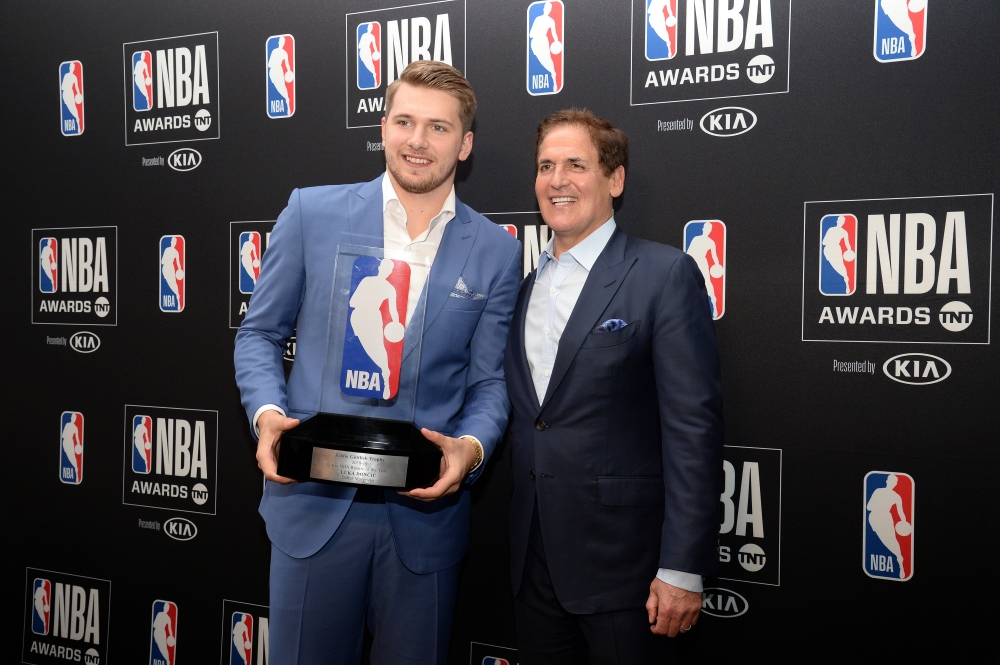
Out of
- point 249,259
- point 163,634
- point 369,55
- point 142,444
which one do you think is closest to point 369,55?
point 369,55

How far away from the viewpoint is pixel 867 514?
2.05 meters

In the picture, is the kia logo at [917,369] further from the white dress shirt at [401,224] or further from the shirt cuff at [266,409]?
the shirt cuff at [266,409]

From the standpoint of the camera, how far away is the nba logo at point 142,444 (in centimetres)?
281

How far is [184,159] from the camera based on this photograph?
276cm

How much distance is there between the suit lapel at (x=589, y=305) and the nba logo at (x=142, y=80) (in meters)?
2.01

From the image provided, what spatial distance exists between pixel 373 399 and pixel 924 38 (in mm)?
1729

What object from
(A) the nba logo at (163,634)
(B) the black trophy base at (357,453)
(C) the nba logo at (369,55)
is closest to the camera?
(B) the black trophy base at (357,453)

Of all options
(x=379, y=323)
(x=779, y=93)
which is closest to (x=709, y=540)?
(x=379, y=323)

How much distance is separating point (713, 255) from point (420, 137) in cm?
93

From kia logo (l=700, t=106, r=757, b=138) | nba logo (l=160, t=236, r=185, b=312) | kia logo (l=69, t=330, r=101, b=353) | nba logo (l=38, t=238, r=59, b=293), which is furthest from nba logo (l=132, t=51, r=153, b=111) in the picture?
kia logo (l=700, t=106, r=757, b=138)

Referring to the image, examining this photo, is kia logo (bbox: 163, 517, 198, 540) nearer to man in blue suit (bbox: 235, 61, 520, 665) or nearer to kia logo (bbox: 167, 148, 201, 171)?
man in blue suit (bbox: 235, 61, 520, 665)

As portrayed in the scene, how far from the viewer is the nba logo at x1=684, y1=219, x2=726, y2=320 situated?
214 cm

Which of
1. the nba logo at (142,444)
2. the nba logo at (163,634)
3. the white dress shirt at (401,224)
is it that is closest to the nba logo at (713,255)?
the white dress shirt at (401,224)

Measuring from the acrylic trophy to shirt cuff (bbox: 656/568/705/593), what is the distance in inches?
22.6
